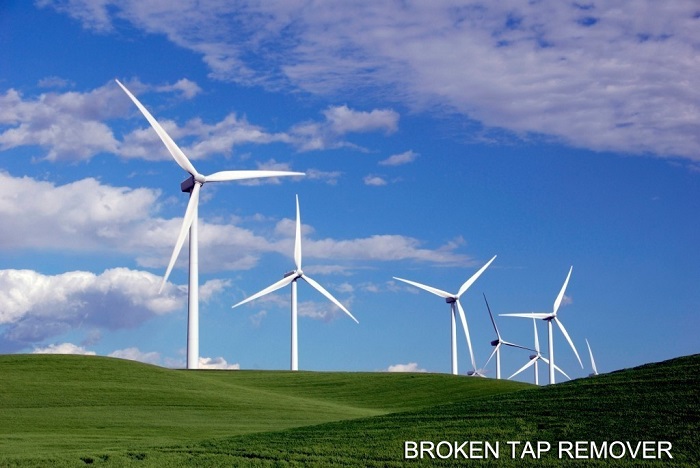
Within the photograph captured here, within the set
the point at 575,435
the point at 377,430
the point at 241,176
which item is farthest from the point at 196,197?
the point at 575,435

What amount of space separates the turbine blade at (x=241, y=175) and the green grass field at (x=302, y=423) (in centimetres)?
1799

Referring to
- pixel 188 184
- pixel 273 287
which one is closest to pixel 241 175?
pixel 188 184

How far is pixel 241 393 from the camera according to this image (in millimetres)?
51438

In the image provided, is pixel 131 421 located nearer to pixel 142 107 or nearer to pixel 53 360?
pixel 53 360

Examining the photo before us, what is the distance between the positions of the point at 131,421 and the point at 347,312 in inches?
1601

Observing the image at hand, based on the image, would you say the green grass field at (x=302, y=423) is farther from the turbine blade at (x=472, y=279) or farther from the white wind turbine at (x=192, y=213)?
the turbine blade at (x=472, y=279)

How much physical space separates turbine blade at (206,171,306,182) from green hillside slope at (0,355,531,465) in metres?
14.2

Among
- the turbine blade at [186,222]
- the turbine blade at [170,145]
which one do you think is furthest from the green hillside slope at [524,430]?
the turbine blade at [170,145]

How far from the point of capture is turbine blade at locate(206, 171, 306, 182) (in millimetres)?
61781

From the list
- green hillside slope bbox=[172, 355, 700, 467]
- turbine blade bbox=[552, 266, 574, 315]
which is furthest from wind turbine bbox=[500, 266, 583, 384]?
green hillside slope bbox=[172, 355, 700, 467]

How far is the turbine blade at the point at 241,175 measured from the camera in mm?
61781

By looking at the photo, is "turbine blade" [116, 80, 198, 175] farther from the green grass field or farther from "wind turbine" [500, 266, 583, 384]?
"wind turbine" [500, 266, 583, 384]

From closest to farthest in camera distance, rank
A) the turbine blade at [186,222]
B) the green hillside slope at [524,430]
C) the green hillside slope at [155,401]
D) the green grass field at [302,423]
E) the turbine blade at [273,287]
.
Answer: the green hillside slope at [524,430] → the green grass field at [302,423] → the green hillside slope at [155,401] → the turbine blade at [186,222] → the turbine blade at [273,287]

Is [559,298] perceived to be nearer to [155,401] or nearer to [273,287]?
[273,287]
